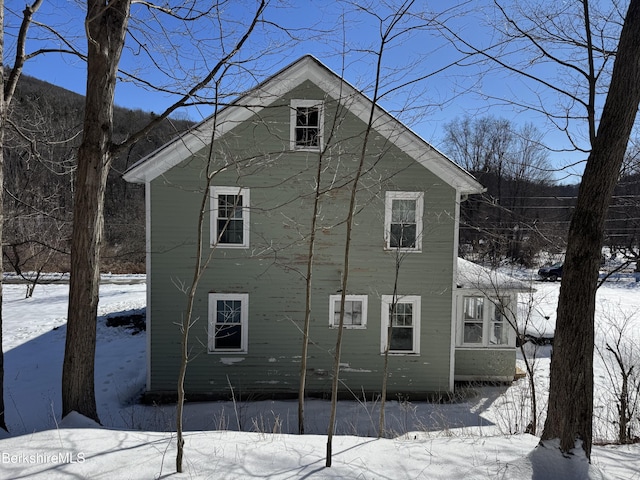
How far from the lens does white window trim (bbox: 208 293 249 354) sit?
9156mm

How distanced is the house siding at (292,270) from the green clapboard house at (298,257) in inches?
1.0

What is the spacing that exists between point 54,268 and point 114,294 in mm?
10612

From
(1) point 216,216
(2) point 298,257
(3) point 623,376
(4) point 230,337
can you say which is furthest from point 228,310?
(3) point 623,376

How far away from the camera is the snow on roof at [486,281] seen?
9.96m

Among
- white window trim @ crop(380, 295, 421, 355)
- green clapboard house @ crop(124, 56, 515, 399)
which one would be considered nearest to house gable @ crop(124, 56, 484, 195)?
green clapboard house @ crop(124, 56, 515, 399)

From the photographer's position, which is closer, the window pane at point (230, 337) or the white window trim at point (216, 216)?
the white window trim at point (216, 216)

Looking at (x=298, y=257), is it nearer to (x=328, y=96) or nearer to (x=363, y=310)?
(x=363, y=310)

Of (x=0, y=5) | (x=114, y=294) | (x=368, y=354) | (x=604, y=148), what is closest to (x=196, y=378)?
(x=368, y=354)

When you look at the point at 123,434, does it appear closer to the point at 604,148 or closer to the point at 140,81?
the point at 140,81

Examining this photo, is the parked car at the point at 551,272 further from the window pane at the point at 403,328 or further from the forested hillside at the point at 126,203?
the window pane at the point at 403,328

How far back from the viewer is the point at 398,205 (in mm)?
9453

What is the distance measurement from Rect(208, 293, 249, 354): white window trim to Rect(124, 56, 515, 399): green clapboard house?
0.03 meters

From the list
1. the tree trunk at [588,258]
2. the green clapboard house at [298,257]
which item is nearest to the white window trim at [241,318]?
the green clapboard house at [298,257]

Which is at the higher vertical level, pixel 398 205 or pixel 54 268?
pixel 398 205
